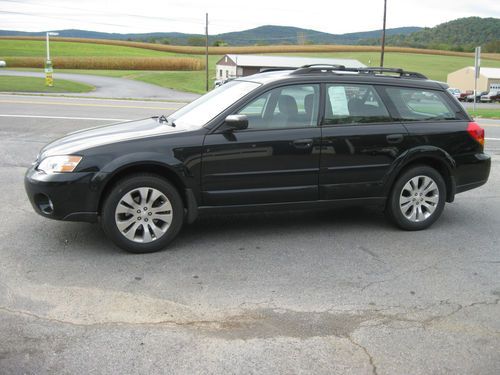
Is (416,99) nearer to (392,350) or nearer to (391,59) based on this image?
(392,350)

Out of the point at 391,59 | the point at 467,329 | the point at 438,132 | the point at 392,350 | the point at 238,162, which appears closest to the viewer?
the point at 392,350

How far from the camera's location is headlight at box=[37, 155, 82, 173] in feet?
16.1

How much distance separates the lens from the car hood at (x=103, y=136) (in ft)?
16.7

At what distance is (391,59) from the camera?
3755 inches

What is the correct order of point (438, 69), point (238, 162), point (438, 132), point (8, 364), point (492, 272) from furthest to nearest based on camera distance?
1. point (438, 69)
2. point (438, 132)
3. point (238, 162)
4. point (492, 272)
5. point (8, 364)

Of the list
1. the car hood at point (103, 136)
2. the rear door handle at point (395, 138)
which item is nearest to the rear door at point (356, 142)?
the rear door handle at point (395, 138)

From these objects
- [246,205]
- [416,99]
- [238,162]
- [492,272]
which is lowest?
[492,272]

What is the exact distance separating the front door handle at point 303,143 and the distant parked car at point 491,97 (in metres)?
54.8

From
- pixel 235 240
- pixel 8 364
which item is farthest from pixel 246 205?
pixel 8 364

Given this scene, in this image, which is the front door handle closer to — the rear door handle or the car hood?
the rear door handle

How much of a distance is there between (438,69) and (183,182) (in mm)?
91773

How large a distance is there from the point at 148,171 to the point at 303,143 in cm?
149

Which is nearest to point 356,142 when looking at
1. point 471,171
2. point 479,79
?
point 471,171

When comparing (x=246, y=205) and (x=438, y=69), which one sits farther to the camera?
(x=438, y=69)
